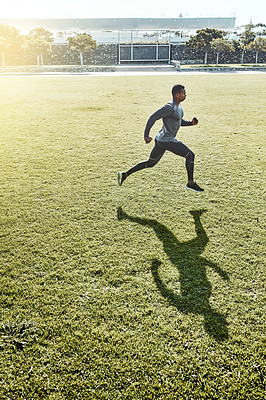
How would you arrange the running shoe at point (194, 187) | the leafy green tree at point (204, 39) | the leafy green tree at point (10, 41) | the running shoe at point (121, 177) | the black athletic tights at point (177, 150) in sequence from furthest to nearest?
the leafy green tree at point (10, 41) < the leafy green tree at point (204, 39) < the running shoe at point (121, 177) < the running shoe at point (194, 187) < the black athletic tights at point (177, 150)

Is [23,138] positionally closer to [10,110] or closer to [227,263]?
[10,110]

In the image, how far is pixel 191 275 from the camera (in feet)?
11.5

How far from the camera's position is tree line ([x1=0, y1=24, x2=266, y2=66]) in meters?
45.6

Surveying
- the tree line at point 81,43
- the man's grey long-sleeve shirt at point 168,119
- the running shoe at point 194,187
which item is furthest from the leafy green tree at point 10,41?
the running shoe at point 194,187

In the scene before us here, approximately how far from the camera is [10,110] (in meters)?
13.1

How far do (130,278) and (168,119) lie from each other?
249 cm

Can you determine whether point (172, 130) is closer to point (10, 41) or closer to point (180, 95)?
point (180, 95)

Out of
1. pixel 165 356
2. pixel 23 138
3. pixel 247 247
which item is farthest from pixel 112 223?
pixel 23 138

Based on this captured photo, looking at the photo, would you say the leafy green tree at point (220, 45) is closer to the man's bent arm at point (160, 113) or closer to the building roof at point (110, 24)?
the building roof at point (110, 24)

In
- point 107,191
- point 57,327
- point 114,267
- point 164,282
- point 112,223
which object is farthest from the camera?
point 107,191

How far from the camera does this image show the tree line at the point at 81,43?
45562mm

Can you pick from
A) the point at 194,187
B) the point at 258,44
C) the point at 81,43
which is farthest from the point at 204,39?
the point at 194,187

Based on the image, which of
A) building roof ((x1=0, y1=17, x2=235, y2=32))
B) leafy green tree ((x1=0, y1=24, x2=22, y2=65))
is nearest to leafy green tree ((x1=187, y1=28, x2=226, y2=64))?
building roof ((x1=0, y1=17, x2=235, y2=32))

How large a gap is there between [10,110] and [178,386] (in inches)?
515
